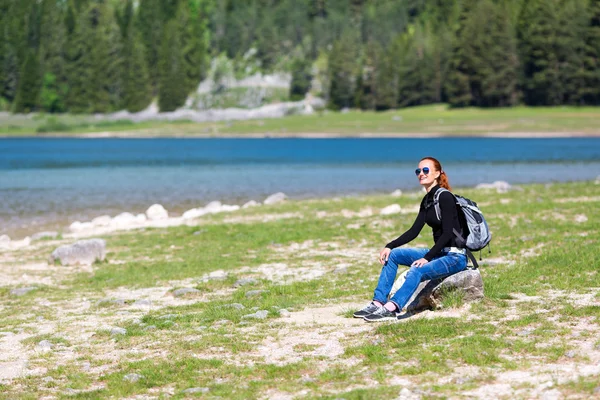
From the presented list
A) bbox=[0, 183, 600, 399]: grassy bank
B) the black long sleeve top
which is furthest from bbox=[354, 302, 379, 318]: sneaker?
the black long sleeve top

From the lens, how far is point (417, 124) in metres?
149

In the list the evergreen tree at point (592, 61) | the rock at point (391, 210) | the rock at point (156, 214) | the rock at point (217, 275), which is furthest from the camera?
the evergreen tree at point (592, 61)

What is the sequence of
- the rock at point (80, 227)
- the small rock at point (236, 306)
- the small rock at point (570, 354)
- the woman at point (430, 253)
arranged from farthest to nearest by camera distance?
the rock at point (80, 227)
the small rock at point (236, 306)
the woman at point (430, 253)
the small rock at point (570, 354)

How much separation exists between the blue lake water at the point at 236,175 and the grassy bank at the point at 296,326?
15.8m

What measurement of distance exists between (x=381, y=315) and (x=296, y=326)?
1.41 metres

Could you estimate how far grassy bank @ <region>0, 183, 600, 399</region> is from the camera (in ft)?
33.6

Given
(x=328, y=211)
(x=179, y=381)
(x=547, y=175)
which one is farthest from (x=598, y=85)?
(x=179, y=381)

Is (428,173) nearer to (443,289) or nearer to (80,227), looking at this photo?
(443,289)

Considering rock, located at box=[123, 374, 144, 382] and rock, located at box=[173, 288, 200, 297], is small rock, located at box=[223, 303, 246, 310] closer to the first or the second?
rock, located at box=[173, 288, 200, 297]

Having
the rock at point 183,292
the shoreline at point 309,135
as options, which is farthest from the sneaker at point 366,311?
the shoreline at point 309,135

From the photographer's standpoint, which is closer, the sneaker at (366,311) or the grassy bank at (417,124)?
the sneaker at (366,311)

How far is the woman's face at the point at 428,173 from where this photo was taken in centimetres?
1317

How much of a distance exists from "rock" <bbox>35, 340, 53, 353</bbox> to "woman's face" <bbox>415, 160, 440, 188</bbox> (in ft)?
21.3

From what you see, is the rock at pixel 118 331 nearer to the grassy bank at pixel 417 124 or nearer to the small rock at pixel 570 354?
the small rock at pixel 570 354
